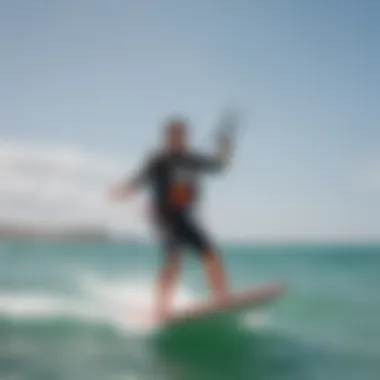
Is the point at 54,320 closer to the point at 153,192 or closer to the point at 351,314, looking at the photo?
the point at 153,192

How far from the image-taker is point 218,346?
117 inches

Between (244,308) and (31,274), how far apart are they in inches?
83.1

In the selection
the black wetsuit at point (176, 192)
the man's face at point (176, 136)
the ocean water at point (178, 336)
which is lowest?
the ocean water at point (178, 336)

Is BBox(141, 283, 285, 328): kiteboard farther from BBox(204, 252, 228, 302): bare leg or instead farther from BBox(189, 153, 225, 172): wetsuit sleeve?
BBox(189, 153, 225, 172): wetsuit sleeve

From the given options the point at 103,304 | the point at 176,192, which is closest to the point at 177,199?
the point at 176,192

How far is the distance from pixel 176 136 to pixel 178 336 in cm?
87

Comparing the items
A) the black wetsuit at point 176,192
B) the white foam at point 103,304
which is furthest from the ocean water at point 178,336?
the black wetsuit at point 176,192

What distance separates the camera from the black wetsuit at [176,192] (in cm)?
295

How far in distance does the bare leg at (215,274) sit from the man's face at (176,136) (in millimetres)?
501

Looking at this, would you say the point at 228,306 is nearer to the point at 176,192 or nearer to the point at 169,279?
the point at 169,279

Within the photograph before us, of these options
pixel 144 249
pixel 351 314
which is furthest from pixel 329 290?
pixel 144 249

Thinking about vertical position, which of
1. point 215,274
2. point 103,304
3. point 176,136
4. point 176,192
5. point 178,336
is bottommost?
point 178,336

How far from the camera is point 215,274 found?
3.07 metres

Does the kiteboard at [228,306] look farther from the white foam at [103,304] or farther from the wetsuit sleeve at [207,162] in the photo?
the wetsuit sleeve at [207,162]
